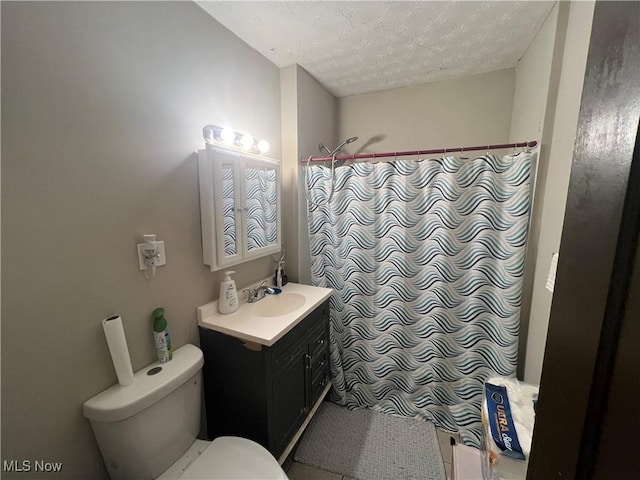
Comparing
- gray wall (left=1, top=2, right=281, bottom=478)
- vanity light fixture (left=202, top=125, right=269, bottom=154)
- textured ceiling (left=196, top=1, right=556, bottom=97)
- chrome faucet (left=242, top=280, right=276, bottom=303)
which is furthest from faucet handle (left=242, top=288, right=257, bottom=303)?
textured ceiling (left=196, top=1, right=556, bottom=97)

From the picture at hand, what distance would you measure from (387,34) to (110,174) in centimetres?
155

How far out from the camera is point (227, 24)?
4.38 ft

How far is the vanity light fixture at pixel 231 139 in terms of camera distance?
127cm

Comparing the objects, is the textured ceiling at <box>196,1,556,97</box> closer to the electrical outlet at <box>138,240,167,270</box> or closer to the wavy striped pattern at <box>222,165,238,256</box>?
the wavy striped pattern at <box>222,165,238,256</box>

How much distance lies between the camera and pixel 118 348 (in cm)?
92

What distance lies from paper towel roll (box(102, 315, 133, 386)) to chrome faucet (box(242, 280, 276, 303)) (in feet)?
2.26

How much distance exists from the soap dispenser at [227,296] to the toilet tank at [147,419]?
0.31 meters

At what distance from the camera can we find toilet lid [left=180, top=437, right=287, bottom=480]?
95cm

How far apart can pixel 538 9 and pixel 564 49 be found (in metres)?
0.25

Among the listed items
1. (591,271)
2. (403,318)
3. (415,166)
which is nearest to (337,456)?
(403,318)

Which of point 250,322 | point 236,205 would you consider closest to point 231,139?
point 236,205

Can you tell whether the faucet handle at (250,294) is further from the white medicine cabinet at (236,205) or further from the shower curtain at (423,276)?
the shower curtain at (423,276)

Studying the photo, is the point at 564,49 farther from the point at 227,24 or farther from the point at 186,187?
the point at 186,187

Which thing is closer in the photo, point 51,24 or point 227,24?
point 51,24
